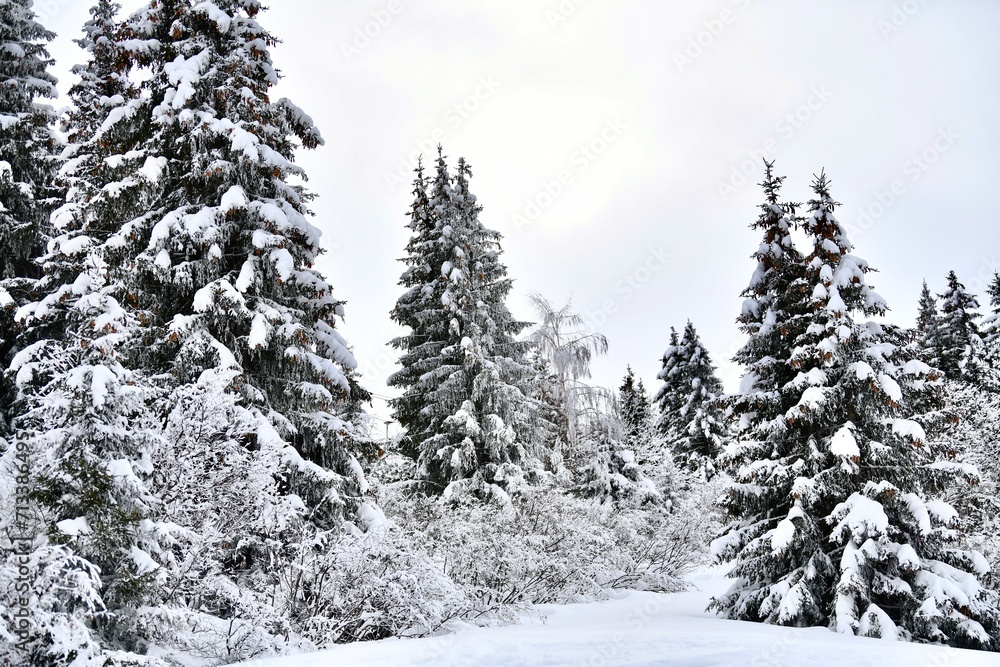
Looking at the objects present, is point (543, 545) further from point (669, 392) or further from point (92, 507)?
point (669, 392)

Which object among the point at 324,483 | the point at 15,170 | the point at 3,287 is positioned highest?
the point at 15,170

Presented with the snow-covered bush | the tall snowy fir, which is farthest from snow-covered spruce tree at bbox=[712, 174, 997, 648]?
the tall snowy fir

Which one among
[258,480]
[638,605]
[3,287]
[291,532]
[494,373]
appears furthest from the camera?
[494,373]

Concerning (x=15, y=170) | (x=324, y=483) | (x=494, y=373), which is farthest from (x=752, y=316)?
(x=15, y=170)

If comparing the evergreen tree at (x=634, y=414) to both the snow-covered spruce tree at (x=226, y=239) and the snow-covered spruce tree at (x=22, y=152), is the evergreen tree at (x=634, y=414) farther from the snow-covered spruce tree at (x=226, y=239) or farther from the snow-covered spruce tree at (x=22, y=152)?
the snow-covered spruce tree at (x=22, y=152)

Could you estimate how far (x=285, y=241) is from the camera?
38.0 feet

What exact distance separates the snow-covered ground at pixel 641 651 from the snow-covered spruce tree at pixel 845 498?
1.78 m

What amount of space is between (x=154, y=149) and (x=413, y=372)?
9894 millimetres

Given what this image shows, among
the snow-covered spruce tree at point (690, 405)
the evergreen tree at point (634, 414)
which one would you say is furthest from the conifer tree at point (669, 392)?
the evergreen tree at point (634, 414)

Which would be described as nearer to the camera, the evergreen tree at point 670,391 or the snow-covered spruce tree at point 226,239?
the snow-covered spruce tree at point 226,239

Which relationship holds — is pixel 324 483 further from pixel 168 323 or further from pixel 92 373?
pixel 92 373

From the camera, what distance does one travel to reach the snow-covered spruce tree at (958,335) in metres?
29.0

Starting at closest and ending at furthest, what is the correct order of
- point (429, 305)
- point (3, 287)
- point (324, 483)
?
point (324, 483), point (3, 287), point (429, 305)

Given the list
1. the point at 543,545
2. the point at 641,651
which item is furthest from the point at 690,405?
the point at 641,651
